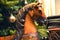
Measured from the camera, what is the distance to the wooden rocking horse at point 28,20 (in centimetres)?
84

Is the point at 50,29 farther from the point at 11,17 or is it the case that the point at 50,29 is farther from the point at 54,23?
the point at 11,17

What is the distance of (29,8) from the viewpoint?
84cm

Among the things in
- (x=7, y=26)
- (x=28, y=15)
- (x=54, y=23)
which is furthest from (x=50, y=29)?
(x=7, y=26)

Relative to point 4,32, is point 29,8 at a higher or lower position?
higher

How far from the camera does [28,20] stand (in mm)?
862

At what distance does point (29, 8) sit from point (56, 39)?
257 mm

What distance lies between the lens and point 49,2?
1177 mm

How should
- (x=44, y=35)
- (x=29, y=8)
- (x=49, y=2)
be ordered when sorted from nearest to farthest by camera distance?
(x=29, y=8), (x=44, y=35), (x=49, y=2)

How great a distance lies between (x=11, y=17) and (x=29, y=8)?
13 cm

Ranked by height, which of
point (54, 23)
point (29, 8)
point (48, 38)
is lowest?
point (48, 38)

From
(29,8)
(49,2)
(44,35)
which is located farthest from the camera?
(49,2)

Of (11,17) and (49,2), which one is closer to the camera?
(11,17)

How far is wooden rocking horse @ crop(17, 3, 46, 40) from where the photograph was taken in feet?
2.75

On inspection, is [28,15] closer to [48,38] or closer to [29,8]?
[29,8]
